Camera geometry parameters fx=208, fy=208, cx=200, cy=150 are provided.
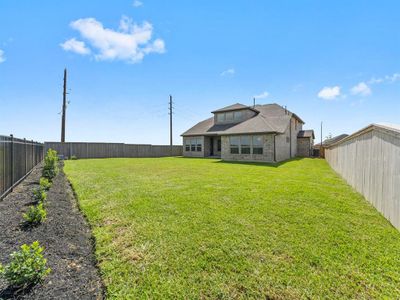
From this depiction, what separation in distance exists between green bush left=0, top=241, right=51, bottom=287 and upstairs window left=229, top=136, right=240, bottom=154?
55.1 feet

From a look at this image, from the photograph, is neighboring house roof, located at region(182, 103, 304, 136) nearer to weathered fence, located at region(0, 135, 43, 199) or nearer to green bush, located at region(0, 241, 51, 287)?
weathered fence, located at region(0, 135, 43, 199)

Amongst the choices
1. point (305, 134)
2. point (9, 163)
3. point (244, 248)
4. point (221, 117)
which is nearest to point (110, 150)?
point (221, 117)

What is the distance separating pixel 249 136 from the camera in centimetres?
1762

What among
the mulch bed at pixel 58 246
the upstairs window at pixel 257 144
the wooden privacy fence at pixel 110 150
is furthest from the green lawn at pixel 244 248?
the wooden privacy fence at pixel 110 150

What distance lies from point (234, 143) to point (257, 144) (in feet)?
6.97

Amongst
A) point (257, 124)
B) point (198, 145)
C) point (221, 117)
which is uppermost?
point (221, 117)

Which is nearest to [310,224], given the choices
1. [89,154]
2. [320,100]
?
[320,100]

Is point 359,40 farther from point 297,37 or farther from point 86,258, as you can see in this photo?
point 86,258

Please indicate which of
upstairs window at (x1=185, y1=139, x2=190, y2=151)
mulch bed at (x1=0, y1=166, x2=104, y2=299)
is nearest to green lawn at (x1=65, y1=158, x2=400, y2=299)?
mulch bed at (x1=0, y1=166, x2=104, y2=299)

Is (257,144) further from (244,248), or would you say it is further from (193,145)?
(244,248)

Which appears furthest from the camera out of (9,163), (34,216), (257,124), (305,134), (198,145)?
(305,134)

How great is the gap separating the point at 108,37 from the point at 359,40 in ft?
39.9

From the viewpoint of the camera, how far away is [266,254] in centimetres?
296

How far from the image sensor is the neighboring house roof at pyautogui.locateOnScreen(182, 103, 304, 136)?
1753 centimetres
